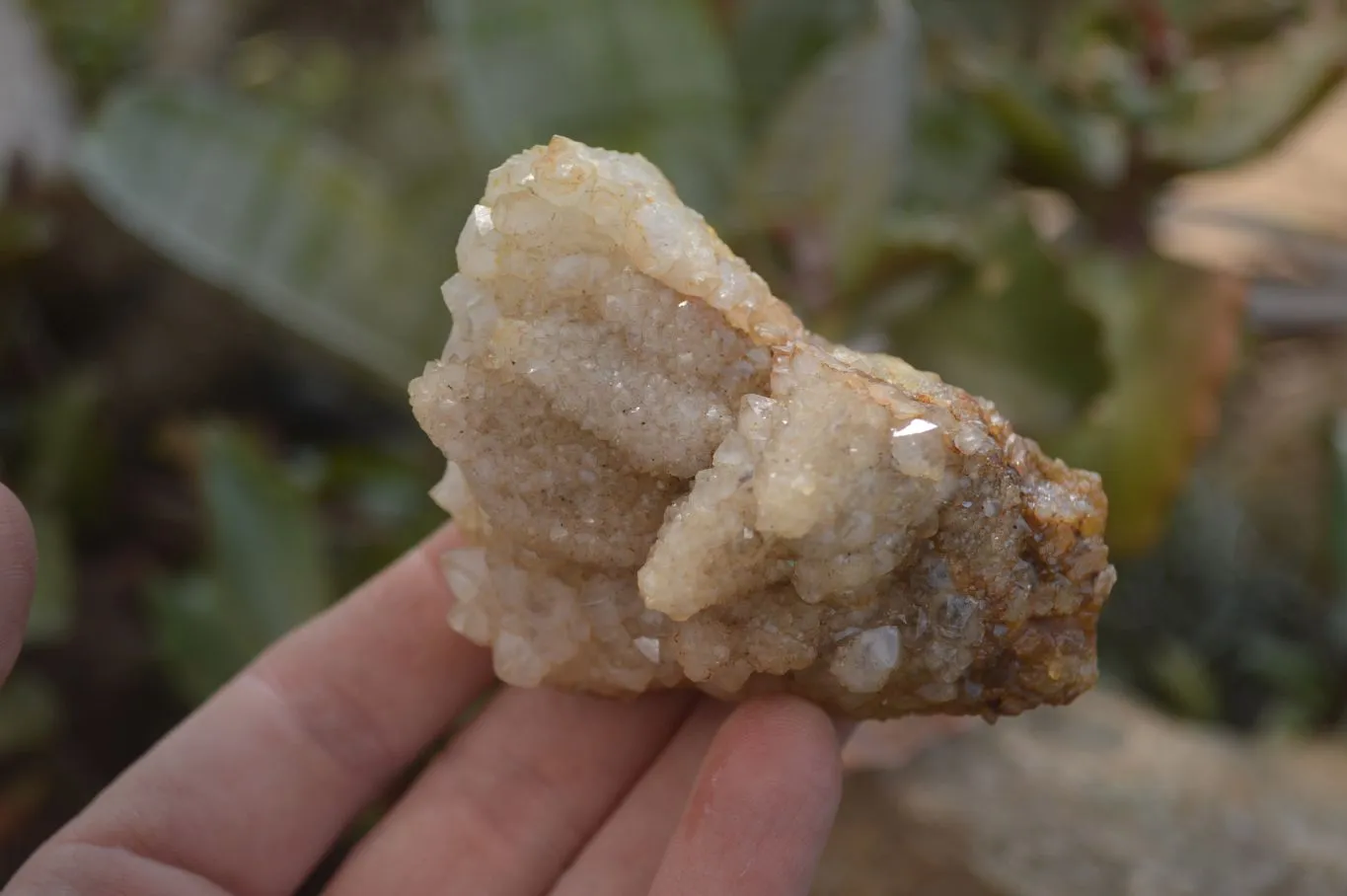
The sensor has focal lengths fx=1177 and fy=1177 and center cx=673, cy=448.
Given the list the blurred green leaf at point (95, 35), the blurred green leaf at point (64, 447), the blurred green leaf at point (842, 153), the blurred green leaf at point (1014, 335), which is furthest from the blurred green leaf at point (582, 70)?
the blurred green leaf at point (95, 35)

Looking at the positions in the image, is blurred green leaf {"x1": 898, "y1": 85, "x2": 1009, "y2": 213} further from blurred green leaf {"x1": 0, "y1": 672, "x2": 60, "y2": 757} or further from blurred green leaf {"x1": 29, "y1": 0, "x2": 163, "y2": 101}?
blurred green leaf {"x1": 29, "y1": 0, "x2": 163, "y2": 101}

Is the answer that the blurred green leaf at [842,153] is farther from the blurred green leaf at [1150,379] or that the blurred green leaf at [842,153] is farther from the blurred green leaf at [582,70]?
the blurred green leaf at [1150,379]

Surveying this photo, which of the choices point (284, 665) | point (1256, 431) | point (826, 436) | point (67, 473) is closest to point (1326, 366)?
point (1256, 431)

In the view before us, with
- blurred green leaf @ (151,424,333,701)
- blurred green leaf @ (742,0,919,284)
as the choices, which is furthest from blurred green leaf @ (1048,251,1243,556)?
blurred green leaf @ (151,424,333,701)

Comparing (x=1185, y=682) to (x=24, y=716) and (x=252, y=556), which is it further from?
(x=24, y=716)

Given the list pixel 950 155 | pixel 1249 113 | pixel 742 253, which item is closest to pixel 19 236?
pixel 742 253

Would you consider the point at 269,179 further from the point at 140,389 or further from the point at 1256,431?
the point at 1256,431
